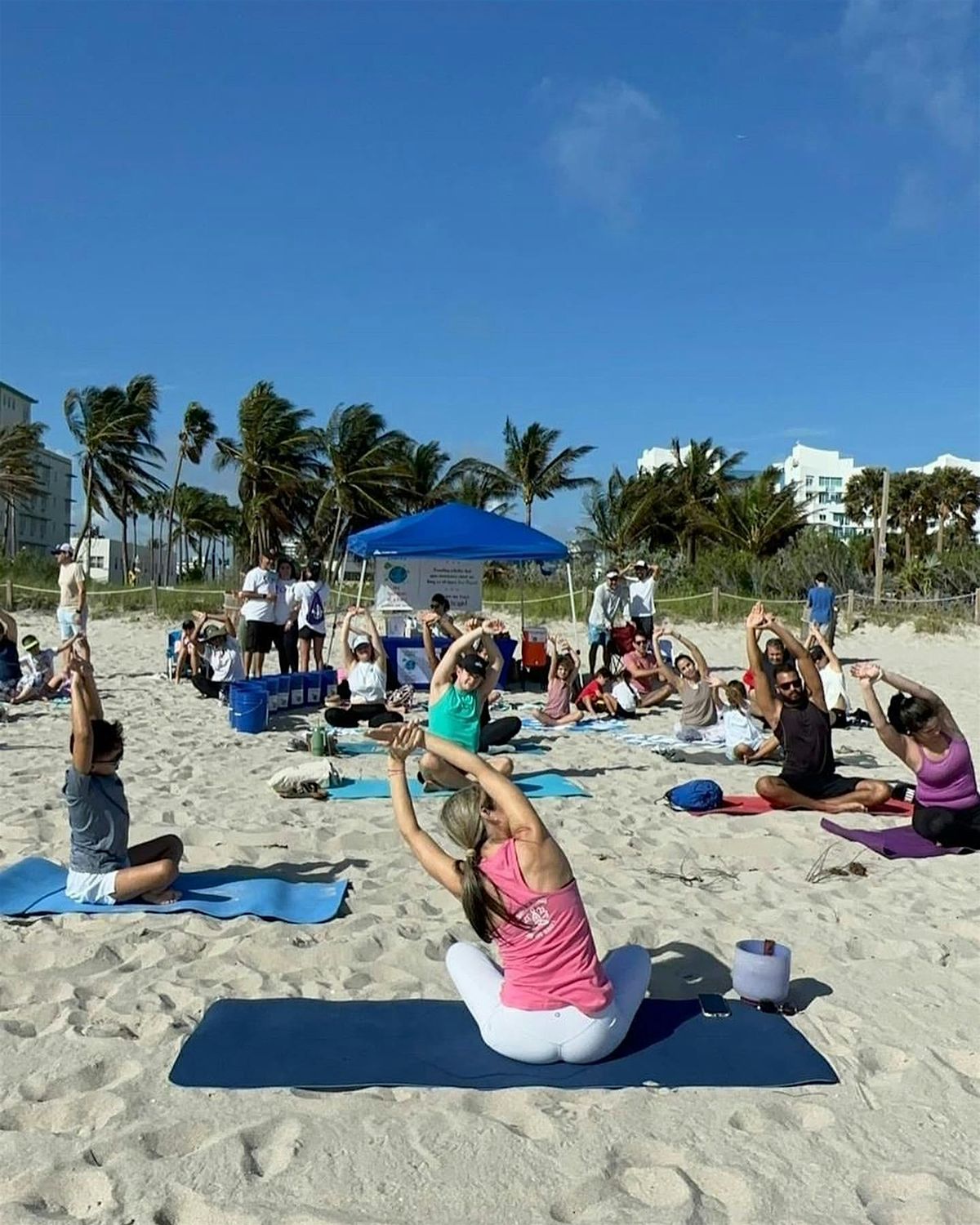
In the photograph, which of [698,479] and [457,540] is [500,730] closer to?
[457,540]

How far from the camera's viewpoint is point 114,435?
35031 mm

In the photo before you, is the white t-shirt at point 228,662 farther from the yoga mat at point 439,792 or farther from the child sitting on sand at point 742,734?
A: the child sitting on sand at point 742,734

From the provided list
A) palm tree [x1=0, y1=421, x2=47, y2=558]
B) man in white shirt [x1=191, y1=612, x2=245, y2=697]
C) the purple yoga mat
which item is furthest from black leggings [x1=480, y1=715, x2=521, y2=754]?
palm tree [x1=0, y1=421, x2=47, y2=558]

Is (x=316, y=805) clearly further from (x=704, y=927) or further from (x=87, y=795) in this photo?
(x=704, y=927)

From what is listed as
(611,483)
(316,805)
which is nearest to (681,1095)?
(316,805)

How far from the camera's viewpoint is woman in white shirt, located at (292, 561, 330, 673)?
11719mm

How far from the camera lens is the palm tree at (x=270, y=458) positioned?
120 feet

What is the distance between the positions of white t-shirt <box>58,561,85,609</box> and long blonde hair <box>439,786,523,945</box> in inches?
326

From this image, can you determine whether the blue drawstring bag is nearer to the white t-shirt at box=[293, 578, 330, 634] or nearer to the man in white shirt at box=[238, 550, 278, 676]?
the man in white shirt at box=[238, 550, 278, 676]

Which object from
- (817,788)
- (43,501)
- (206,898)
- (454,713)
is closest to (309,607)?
(454,713)

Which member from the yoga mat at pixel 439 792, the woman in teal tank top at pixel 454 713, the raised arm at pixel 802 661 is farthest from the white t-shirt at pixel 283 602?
the raised arm at pixel 802 661

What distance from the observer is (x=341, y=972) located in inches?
147

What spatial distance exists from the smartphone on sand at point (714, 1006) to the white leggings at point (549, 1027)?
0.36m

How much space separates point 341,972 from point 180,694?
7.89 m
